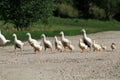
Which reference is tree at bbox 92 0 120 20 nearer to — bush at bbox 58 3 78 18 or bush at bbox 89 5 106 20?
bush at bbox 89 5 106 20

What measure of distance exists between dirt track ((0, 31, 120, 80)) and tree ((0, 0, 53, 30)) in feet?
56.1

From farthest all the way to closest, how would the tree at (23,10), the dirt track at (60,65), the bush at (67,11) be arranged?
the bush at (67,11), the tree at (23,10), the dirt track at (60,65)

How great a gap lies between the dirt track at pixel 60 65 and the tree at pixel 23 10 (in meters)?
17.1

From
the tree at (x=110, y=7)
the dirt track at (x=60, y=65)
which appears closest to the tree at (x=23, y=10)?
the dirt track at (x=60, y=65)

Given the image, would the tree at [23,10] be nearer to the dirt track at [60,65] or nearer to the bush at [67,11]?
the dirt track at [60,65]

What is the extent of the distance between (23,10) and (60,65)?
75.9 ft

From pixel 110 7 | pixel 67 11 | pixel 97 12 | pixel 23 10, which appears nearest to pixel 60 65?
pixel 23 10

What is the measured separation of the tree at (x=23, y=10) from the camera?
41031 millimetres

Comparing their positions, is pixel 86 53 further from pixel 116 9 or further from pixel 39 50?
pixel 116 9

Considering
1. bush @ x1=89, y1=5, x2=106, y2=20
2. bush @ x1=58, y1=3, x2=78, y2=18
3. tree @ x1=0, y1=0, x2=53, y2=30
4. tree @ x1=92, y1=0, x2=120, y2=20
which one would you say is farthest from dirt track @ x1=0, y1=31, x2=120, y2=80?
bush @ x1=58, y1=3, x2=78, y2=18

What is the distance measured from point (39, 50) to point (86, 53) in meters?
2.23

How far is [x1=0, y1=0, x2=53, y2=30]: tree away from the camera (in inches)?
1615

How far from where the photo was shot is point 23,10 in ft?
134

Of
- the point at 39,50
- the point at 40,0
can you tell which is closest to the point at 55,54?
the point at 39,50
